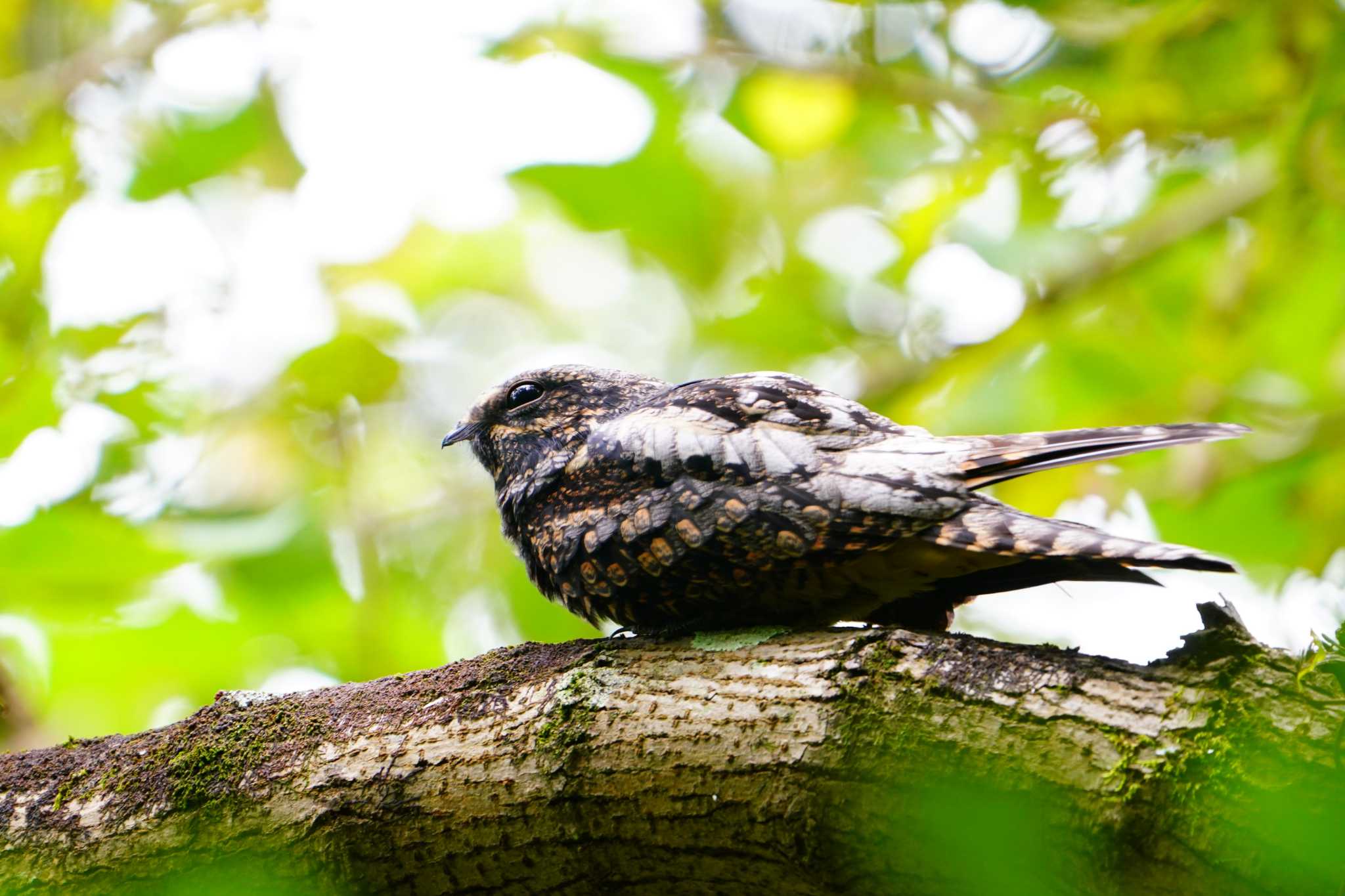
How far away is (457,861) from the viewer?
6.91 feet

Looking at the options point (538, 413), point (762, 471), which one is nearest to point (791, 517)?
point (762, 471)

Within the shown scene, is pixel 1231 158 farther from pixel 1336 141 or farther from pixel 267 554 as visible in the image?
pixel 267 554

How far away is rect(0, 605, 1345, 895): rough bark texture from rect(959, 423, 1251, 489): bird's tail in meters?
0.43

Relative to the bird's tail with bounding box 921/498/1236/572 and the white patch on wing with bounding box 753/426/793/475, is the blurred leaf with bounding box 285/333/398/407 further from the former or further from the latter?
the bird's tail with bounding box 921/498/1236/572

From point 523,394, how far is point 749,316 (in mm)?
1643

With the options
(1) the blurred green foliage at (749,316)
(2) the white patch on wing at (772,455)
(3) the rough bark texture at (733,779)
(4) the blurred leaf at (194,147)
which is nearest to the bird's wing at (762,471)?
(2) the white patch on wing at (772,455)

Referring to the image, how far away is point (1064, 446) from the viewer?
2227 millimetres

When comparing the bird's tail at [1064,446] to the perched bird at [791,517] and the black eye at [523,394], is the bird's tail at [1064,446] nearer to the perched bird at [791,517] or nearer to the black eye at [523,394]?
the perched bird at [791,517]

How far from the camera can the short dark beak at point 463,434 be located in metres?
3.45

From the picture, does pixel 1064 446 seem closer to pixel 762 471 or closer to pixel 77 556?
pixel 762 471

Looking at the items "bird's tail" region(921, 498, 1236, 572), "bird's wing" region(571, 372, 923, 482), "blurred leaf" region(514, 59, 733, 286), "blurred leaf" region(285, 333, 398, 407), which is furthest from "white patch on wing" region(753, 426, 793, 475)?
"blurred leaf" region(285, 333, 398, 407)

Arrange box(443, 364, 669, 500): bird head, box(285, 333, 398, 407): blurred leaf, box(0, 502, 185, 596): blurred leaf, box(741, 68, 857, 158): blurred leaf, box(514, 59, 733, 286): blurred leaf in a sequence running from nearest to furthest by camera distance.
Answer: box(443, 364, 669, 500): bird head
box(0, 502, 185, 596): blurred leaf
box(741, 68, 857, 158): blurred leaf
box(514, 59, 733, 286): blurred leaf
box(285, 333, 398, 407): blurred leaf

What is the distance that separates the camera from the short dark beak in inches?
136

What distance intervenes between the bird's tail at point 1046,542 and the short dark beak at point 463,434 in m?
1.59
